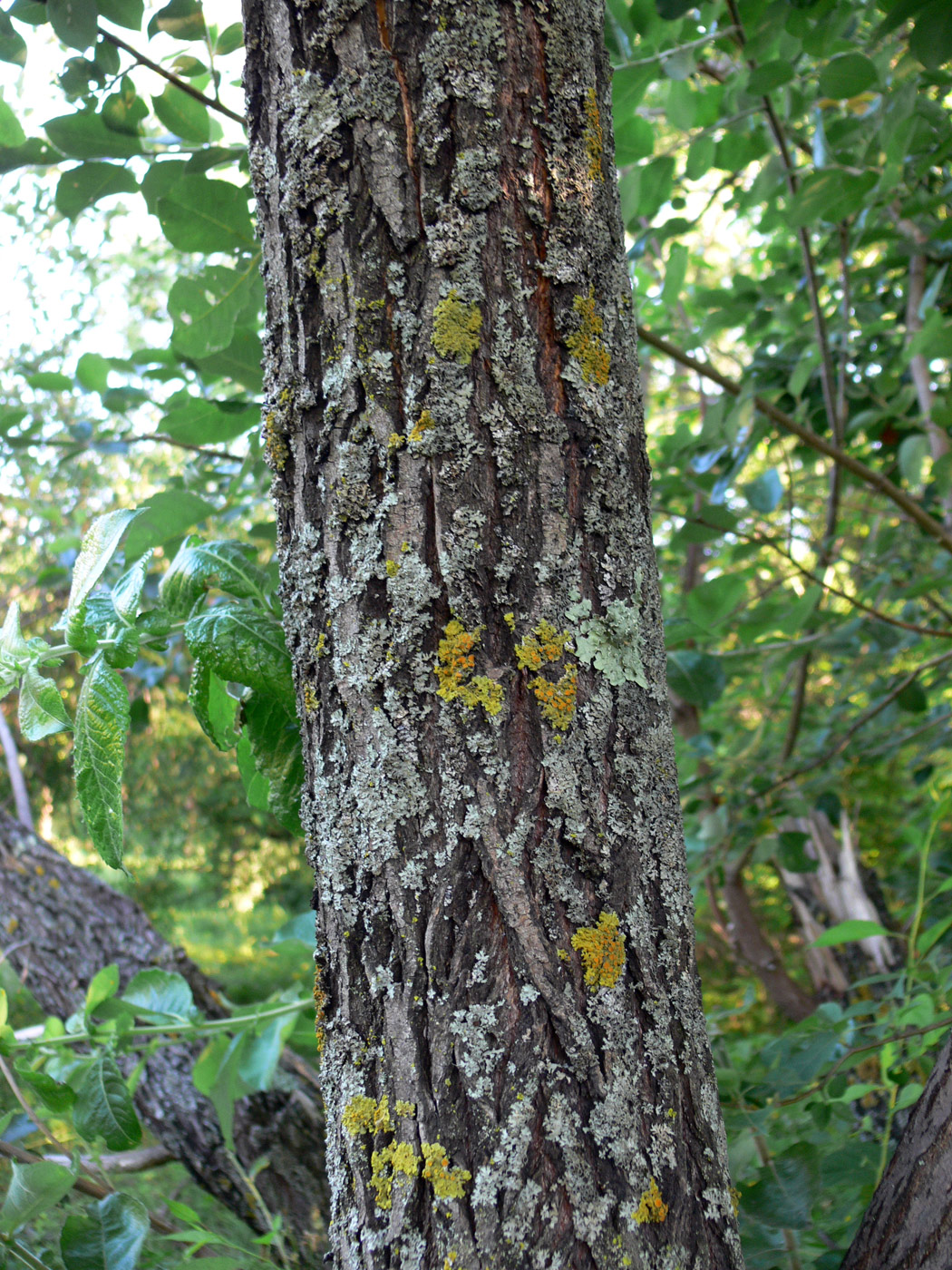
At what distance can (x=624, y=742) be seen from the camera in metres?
0.61

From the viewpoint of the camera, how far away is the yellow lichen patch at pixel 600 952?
562mm

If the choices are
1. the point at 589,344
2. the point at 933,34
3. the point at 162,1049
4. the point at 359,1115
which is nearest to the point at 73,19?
the point at 589,344

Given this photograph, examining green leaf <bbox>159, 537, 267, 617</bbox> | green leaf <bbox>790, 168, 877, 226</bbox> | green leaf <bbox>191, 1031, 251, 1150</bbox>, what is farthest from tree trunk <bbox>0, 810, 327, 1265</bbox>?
green leaf <bbox>790, 168, 877, 226</bbox>

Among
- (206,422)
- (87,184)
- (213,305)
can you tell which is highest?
(87,184)

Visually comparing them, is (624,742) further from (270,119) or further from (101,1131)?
(101,1131)

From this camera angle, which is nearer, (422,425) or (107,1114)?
(422,425)

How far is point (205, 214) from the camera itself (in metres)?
1.05

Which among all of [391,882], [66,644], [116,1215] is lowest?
[116,1215]

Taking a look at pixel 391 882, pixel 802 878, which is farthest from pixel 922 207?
pixel 802 878

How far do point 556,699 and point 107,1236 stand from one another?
0.75 meters

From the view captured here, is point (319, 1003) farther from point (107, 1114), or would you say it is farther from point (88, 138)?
point (88, 138)

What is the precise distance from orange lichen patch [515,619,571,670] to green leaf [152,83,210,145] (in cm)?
92

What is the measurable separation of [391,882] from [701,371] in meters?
1.14

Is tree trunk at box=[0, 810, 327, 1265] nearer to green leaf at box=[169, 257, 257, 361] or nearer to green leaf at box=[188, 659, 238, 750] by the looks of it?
green leaf at box=[188, 659, 238, 750]
